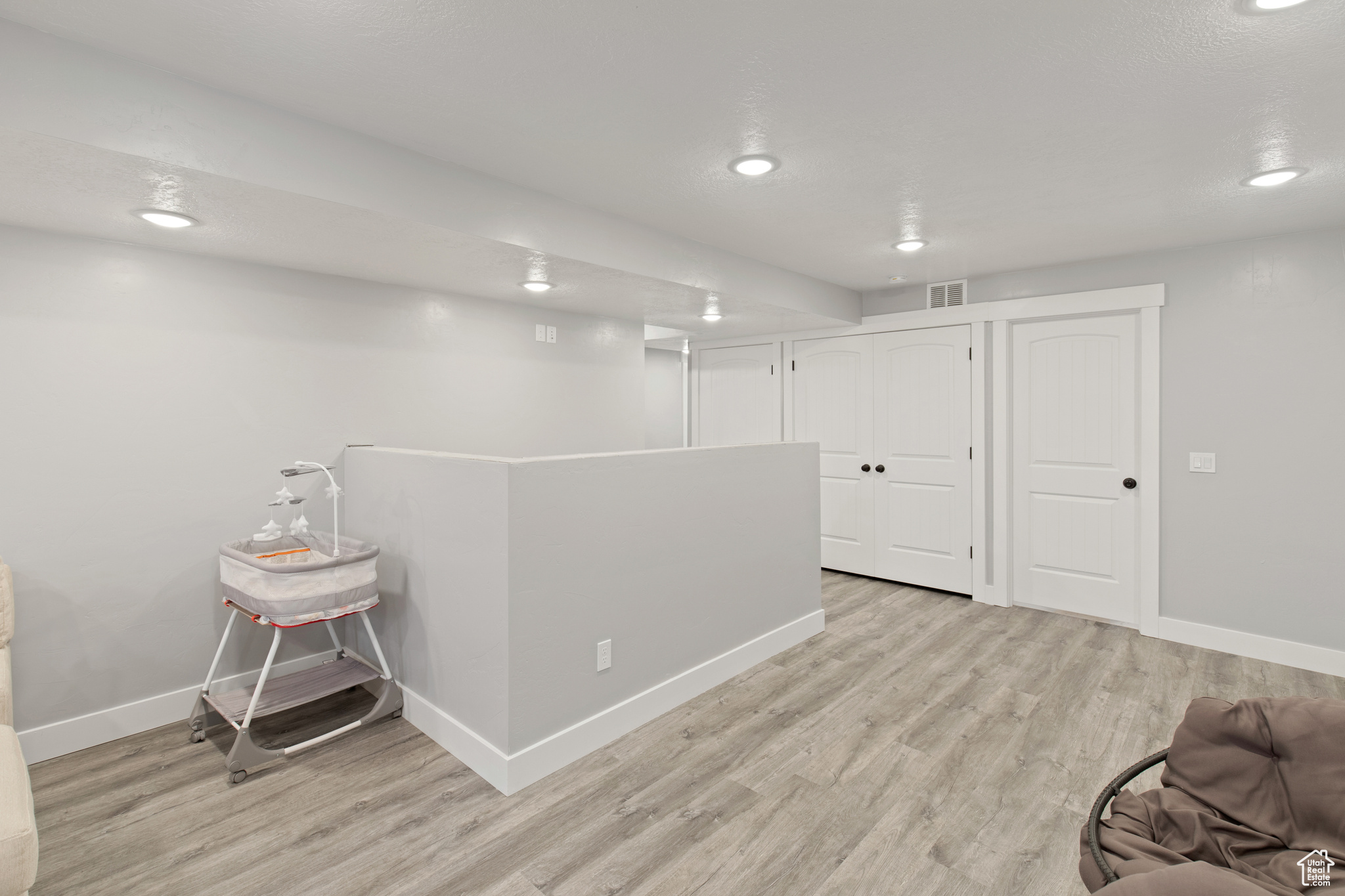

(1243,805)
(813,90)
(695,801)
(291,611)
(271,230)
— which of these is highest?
(813,90)

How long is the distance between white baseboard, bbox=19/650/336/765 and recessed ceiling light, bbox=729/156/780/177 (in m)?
3.13

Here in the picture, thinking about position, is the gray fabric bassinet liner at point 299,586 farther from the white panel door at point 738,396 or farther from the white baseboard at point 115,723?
the white panel door at point 738,396

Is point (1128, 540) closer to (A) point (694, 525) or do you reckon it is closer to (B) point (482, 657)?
(A) point (694, 525)

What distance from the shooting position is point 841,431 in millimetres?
5055

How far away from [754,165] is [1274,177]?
81.3 inches

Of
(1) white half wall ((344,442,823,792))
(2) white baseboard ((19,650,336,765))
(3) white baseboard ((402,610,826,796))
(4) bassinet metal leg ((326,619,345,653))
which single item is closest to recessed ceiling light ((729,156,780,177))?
(1) white half wall ((344,442,823,792))

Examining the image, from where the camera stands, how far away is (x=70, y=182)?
6.36 ft

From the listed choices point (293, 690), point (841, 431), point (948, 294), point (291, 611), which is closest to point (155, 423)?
point (291, 611)

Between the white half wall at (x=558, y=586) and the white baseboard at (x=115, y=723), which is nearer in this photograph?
the white half wall at (x=558, y=586)

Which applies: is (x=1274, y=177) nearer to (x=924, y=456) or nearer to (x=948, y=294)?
(x=948, y=294)

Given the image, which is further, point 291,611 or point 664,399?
point 664,399

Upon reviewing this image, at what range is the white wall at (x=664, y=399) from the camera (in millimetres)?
5609

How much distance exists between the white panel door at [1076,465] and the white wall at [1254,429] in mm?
206

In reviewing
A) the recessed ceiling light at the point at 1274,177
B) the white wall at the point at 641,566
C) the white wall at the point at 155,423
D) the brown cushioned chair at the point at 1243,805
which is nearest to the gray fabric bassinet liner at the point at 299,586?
the white wall at the point at 155,423
